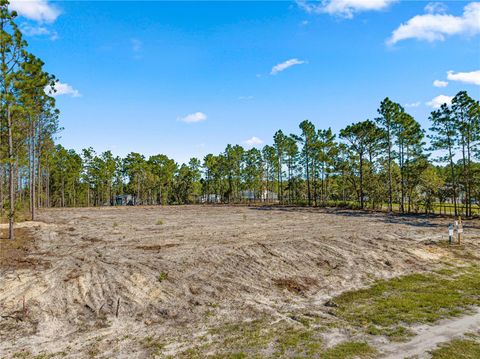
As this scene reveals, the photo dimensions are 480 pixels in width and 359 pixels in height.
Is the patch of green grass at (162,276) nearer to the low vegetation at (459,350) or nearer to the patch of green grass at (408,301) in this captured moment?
the patch of green grass at (408,301)

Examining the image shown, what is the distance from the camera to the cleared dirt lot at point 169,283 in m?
8.19

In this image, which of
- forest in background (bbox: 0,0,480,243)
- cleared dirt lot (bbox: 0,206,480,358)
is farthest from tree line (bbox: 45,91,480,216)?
cleared dirt lot (bbox: 0,206,480,358)

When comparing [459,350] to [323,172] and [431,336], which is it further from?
[323,172]

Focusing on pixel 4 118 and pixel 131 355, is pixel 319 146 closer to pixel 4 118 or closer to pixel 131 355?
pixel 4 118

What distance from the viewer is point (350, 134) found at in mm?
49688

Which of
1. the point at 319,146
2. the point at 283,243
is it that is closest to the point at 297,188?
the point at 319,146

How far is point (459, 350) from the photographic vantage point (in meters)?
6.98

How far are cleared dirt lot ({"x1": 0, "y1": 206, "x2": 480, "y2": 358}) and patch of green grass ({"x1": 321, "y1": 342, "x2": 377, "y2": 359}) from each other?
0.45 meters

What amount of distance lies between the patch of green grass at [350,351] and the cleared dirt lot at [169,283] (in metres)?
0.45

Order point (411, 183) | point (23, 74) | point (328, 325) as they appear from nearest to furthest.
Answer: point (328, 325), point (23, 74), point (411, 183)

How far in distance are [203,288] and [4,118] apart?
18455mm

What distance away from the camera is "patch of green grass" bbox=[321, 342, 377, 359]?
6806 mm

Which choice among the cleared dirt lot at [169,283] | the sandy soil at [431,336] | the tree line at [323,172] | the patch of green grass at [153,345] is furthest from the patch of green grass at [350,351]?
the tree line at [323,172]

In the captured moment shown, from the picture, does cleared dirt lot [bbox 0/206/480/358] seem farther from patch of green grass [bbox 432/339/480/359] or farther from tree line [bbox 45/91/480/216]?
tree line [bbox 45/91/480/216]
